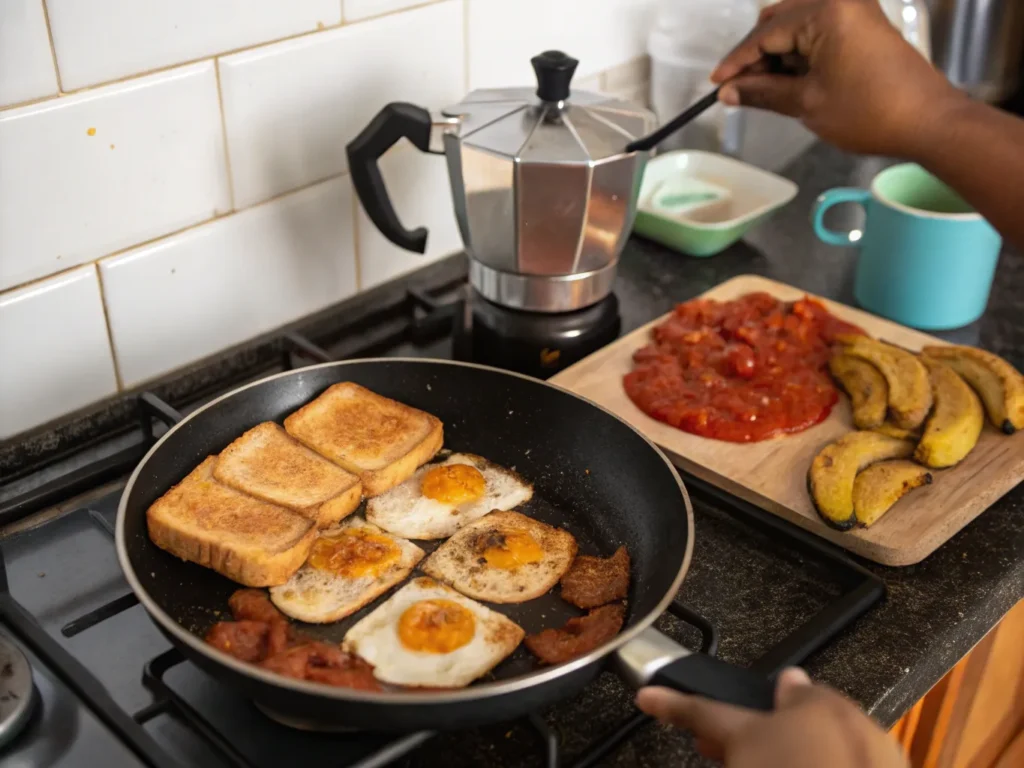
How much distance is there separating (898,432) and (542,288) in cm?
38

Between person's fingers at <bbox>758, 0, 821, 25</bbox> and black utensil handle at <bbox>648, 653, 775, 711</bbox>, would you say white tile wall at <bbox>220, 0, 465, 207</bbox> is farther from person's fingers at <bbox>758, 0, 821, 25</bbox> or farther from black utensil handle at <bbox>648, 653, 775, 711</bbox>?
black utensil handle at <bbox>648, 653, 775, 711</bbox>

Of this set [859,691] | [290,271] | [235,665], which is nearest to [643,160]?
[290,271]

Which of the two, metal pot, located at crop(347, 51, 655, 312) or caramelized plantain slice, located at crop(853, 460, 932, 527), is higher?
metal pot, located at crop(347, 51, 655, 312)

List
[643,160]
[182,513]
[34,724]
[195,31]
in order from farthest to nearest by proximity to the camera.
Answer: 1. [643,160]
2. [195,31]
3. [182,513]
4. [34,724]

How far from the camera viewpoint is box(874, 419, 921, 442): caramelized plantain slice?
0.98 m

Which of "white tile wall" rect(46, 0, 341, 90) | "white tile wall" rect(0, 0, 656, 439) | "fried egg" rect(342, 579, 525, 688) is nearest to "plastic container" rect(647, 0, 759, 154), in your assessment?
"white tile wall" rect(0, 0, 656, 439)

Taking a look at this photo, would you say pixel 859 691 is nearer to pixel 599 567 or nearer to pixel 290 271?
pixel 599 567

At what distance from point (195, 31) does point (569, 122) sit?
1.17 feet

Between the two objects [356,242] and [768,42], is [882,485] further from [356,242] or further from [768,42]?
[356,242]

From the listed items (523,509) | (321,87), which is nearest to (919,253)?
(523,509)

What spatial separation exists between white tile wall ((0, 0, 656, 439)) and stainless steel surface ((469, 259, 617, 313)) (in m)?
0.17

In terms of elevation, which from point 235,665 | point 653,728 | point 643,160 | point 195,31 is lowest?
point 653,728

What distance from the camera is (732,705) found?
1.87 feet

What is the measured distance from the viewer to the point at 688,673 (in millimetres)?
605
